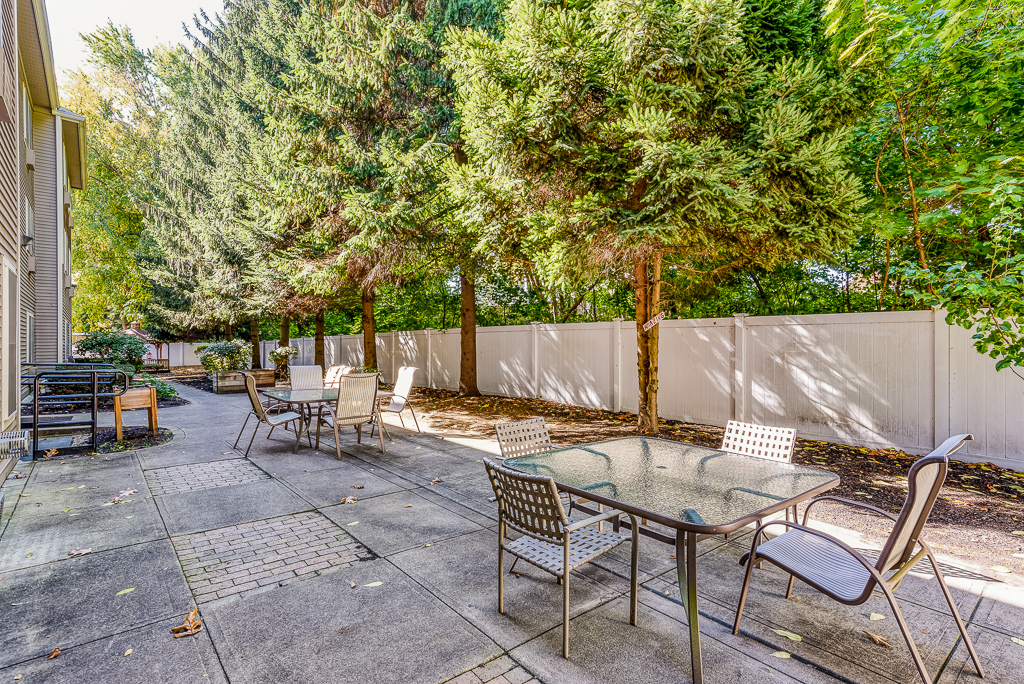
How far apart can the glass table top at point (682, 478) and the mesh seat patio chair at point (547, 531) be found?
0.72 feet

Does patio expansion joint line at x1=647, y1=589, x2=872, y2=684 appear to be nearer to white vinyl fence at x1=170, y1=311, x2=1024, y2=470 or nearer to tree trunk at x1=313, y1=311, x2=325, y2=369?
white vinyl fence at x1=170, y1=311, x2=1024, y2=470

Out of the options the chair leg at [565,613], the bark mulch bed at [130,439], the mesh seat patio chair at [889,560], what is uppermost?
the mesh seat patio chair at [889,560]

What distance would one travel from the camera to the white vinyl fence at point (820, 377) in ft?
17.3

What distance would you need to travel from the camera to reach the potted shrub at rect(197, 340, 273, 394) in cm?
1418

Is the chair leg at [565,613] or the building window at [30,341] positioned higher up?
the building window at [30,341]

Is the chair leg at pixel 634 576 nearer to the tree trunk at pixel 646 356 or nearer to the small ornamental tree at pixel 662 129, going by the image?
the small ornamental tree at pixel 662 129

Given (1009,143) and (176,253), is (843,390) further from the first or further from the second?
(176,253)

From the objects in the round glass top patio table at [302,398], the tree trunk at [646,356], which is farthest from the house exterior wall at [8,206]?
the tree trunk at [646,356]

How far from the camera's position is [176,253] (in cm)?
1889

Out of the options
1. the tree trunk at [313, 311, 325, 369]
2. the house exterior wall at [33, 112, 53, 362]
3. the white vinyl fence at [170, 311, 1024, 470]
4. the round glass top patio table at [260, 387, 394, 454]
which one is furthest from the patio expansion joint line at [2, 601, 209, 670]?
the tree trunk at [313, 311, 325, 369]

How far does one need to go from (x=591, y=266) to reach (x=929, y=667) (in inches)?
212

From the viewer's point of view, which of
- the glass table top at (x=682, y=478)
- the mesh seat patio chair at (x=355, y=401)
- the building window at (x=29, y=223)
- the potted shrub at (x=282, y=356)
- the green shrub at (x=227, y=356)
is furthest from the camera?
the potted shrub at (x=282, y=356)

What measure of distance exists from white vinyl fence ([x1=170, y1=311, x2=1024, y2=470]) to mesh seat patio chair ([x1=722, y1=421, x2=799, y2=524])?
325 cm

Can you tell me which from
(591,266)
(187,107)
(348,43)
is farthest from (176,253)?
(591,266)
